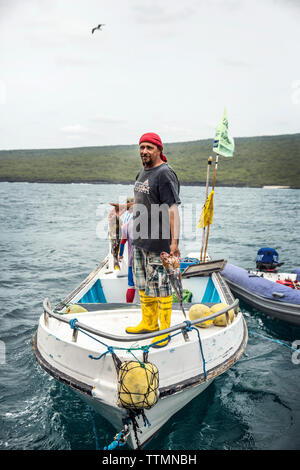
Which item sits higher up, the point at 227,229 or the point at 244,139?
the point at 244,139

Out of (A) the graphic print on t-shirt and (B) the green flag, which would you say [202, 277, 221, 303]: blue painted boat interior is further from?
(A) the graphic print on t-shirt

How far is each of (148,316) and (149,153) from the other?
2052 millimetres

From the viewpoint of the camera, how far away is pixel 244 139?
142 m

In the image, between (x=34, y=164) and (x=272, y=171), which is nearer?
(x=272, y=171)

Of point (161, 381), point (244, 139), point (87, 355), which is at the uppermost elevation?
point (244, 139)

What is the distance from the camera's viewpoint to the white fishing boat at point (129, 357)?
3836 mm

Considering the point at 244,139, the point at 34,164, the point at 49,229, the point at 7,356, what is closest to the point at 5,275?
the point at 7,356

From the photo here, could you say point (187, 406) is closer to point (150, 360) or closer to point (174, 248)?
point (150, 360)

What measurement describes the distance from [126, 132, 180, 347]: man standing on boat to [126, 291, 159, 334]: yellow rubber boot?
0.04ft

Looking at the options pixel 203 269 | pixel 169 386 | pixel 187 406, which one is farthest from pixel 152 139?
pixel 203 269

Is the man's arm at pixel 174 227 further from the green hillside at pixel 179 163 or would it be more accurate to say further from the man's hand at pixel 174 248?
the green hillside at pixel 179 163

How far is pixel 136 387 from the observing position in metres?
3.44

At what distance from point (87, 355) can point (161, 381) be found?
0.90 meters
